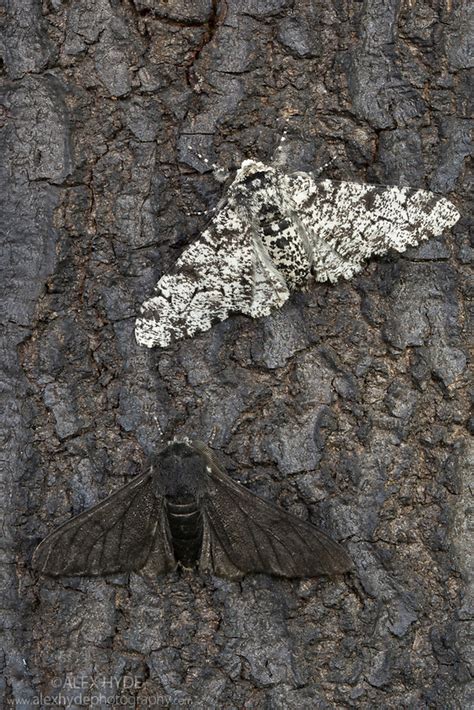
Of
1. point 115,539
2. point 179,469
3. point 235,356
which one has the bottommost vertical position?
point 115,539

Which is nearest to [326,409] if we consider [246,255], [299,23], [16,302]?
[246,255]

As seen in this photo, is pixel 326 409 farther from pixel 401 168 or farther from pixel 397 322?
pixel 401 168

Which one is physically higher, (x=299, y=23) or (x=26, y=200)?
(x=299, y=23)

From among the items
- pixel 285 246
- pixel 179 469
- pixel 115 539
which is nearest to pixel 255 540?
pixel 179 469

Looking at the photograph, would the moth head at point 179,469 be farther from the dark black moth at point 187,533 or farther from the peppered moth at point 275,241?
the peppered moth at point 275,241

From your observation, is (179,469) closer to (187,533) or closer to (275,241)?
(187,533)

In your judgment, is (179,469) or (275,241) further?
(275,241)

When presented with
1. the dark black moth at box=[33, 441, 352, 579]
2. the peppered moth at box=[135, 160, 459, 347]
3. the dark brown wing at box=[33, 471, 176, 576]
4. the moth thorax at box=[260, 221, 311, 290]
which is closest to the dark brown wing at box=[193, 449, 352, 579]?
the dark black moth at box=[33, 441, 352, 579]
